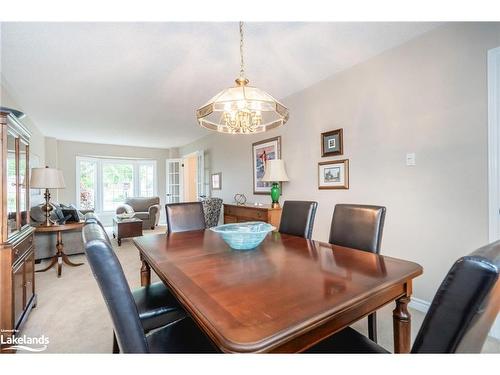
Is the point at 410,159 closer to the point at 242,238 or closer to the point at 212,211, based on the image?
the point at 242,238

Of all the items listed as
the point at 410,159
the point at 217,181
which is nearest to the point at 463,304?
the point at 410,159

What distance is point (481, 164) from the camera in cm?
177

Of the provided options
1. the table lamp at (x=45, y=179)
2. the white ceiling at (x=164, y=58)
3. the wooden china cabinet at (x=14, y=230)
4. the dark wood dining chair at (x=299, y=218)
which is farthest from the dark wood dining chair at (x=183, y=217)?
the table lamp at (x=45, y=179)

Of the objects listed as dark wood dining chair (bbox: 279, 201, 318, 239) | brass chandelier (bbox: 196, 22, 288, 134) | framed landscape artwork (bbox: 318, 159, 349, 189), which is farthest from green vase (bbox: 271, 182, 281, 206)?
brass chandelier (bbox: 196, 22, 288, 134)

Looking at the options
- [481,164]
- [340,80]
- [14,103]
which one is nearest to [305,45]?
[340,80]

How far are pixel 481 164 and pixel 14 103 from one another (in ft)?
17.2

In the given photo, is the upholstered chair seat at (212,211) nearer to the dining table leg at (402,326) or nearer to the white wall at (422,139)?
the white wall at (422,139)

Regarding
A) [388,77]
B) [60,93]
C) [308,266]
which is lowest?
[308,266]

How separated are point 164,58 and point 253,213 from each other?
2.16m

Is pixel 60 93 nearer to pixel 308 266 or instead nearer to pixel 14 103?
pixel 14 103

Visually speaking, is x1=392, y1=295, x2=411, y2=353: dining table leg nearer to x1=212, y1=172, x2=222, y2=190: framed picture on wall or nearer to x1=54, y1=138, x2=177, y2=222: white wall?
x1=212, y1=172, x2=222, y2=190: framed picture on wall

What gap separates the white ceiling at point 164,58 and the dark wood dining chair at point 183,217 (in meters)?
1.44
